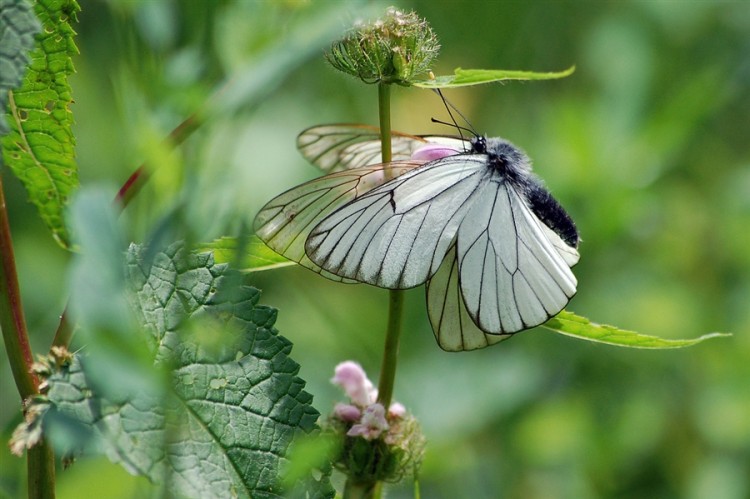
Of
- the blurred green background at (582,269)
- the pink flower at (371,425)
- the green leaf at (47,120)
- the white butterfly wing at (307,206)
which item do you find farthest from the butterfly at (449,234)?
the blurred green background at (582,269)

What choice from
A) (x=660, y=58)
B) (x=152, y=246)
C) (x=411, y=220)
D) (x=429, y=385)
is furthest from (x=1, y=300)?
(x=660, y=58)

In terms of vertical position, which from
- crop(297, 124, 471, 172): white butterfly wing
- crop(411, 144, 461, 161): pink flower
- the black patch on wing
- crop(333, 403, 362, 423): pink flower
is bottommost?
crop(333, 403, 362, 423): pink flower

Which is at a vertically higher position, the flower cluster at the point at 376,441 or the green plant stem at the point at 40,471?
the flower cluster at the point at 376,441

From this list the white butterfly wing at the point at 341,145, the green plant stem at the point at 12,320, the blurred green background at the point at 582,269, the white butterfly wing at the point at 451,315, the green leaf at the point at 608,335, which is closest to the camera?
the green plant stem at the point at 12,320

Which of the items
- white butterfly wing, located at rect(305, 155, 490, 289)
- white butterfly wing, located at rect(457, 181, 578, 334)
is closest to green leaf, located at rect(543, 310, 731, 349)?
white butterfly wing, located at rect(457, 181, 578, 334)

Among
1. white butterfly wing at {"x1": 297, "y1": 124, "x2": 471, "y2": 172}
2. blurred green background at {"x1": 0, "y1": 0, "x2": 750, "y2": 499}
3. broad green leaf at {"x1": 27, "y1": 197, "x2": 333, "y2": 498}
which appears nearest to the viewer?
broad green leaf at {"x1": 27, "y1": 197, "x2": 333, "y2": 498}

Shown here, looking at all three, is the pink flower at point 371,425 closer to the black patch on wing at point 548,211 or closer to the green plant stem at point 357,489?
the green plant stem at point 357,489

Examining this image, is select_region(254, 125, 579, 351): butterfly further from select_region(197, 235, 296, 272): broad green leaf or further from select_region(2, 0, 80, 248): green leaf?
select_region(2, 0, 80, 248): green leaf
